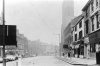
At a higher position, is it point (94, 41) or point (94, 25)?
point (94, 25)

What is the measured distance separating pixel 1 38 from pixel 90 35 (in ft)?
110

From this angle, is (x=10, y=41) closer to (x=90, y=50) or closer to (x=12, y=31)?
(x=12, y=31)

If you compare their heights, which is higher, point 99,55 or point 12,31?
point 12,31

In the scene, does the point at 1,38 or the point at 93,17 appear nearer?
the point at 1,38

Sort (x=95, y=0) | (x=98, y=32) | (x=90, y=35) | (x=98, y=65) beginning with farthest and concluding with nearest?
1. (x=90, y=35)
2. (x=95, y=0)
3. (x=98, y=32)
4. (x=98, y=65)

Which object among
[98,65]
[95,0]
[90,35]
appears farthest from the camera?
[90,35]

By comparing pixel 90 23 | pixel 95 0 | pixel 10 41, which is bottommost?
pixel 10 41

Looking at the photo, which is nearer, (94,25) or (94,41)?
(94,41)

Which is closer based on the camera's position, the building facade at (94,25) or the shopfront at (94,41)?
the shopfront at (94,41)

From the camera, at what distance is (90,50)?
48.7m

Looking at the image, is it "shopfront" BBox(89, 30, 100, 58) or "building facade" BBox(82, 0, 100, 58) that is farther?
"building facade" BBox(82, 0, 100, 58)

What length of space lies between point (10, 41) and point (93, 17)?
31.9 m

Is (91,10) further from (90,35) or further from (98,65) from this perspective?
(98,65)

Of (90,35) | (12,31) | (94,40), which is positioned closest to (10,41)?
(12,31)
